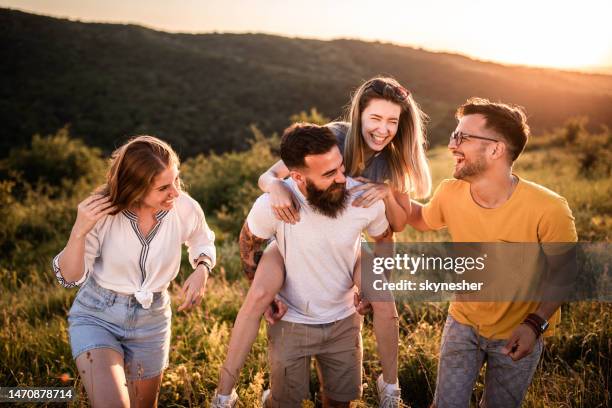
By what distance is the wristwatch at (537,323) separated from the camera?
254 centimetres

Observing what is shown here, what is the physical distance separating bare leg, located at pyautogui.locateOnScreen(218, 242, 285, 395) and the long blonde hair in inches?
45.3

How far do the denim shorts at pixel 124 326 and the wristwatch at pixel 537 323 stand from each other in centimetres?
226

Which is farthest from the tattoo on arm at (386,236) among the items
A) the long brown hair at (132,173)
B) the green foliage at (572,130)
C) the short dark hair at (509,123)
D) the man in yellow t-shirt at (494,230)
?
the green foliage at (572,130)

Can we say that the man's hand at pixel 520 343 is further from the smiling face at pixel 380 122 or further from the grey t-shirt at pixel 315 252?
the smiling face at pixel 380 122

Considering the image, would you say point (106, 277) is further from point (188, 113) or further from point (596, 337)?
point (188, 113)

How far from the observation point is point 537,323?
8.38ft

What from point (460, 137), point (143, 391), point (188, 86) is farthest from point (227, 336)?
point (188, 86)

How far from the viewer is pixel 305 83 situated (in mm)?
45906

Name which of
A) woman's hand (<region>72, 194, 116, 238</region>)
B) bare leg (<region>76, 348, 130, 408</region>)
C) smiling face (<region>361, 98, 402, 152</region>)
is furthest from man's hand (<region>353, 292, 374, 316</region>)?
woman's hand (<region>72, 194, 116, 238</region>)

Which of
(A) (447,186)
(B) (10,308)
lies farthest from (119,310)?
(B) (10,308)

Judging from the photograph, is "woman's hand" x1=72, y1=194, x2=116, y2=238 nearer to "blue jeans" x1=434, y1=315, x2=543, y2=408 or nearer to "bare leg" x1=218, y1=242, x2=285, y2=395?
"bare leg" x1=218, y1=242, x2=285, y2=395

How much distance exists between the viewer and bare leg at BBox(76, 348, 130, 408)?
231 cm

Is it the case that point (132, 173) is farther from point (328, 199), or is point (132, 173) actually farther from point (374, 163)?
point (374, 163)

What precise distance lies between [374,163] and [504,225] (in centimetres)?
133
